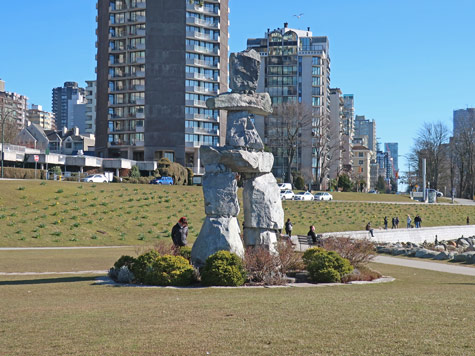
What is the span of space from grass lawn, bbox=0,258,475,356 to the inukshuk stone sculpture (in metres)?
2.84

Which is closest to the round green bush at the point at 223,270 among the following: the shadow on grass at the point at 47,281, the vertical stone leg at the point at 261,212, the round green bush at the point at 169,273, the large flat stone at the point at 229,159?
the round green bush at the point at 169,273

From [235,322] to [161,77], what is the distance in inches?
3558

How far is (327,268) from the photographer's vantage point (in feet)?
57.5

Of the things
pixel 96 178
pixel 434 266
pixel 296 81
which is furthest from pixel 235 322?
pixel 296 81

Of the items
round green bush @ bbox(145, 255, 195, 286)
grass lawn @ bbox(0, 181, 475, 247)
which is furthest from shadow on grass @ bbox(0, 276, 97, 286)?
grass lawn @ bbox(0, 181, 475, 247)

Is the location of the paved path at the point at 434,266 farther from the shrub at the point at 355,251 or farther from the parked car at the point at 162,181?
the parked car at the point at 162,181

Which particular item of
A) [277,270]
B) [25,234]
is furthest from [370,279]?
[25,234]

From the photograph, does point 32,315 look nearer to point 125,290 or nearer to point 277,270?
point 125,290

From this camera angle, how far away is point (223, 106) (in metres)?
18.6

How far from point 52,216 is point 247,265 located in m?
26.6

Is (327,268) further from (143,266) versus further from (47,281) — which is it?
(47,281)

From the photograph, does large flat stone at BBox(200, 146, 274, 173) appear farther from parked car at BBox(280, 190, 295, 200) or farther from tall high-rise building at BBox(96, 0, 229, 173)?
tall high-rise building at BBox(96, 0, 229, 173)

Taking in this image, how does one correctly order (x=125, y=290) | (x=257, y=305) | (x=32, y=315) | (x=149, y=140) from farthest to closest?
(x=149, y=140), (x=125, y=290), (x=257, y=305), (x=32, y=315)

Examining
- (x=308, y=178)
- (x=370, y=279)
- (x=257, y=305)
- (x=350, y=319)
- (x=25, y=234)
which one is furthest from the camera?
(x=308, y=178)
